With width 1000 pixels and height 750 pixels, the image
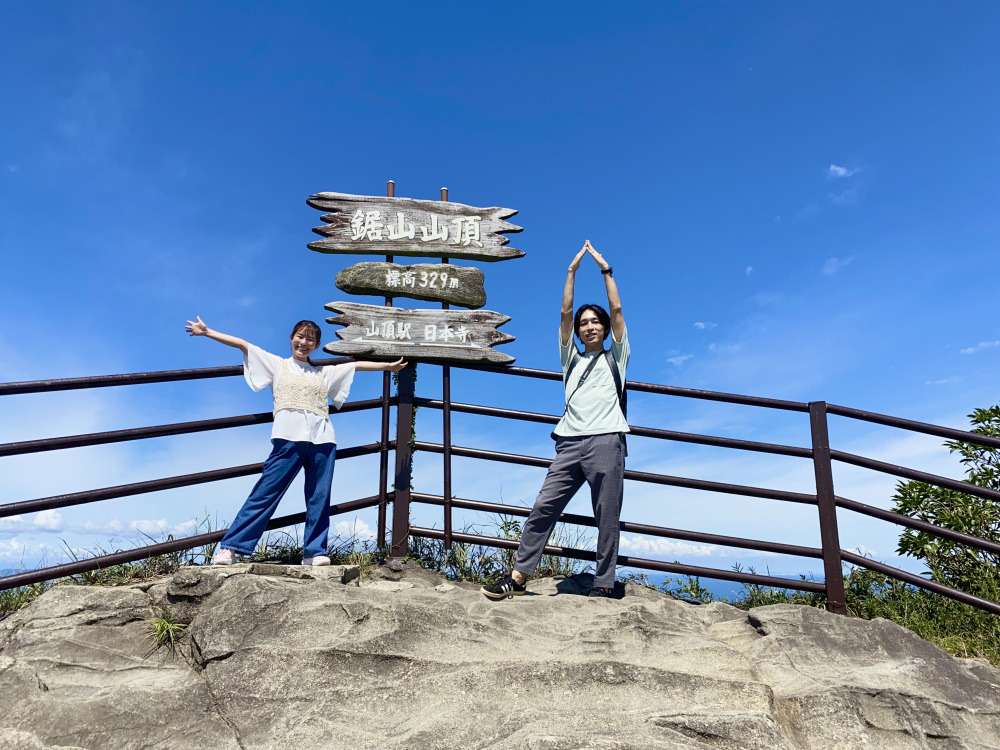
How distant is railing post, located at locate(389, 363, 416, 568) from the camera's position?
525 centimetres

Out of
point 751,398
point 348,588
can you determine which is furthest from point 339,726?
point 751,398

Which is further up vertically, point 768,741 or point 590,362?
point 590,362

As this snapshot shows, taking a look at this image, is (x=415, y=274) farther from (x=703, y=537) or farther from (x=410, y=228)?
(x=703, y=537)

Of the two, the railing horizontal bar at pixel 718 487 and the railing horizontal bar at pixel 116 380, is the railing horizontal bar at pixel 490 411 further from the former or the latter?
the railing horizontal bar at pixel 116 380

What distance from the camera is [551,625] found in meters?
3.81

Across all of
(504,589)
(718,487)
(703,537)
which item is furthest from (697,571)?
(504,589)

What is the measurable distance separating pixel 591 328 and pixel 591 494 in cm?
119

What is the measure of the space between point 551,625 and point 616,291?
2.28 m

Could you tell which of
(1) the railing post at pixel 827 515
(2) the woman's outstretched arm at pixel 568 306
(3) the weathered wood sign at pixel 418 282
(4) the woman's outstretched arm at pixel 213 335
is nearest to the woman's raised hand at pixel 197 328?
(4) the woman's outstretched arm at pixel 213 335

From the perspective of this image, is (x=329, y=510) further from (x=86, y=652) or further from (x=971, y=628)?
(x=971, y=628)

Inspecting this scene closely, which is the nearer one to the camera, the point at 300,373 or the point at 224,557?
the point at 224,557

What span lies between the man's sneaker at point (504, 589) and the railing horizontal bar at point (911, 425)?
279cm

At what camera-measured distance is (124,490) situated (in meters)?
4.45

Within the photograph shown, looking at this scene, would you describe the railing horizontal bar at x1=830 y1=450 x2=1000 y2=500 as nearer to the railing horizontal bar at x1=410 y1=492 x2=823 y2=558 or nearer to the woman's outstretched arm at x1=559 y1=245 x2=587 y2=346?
the railing horizontal bar at x1=410 y1=492 x2=823 y2=558
